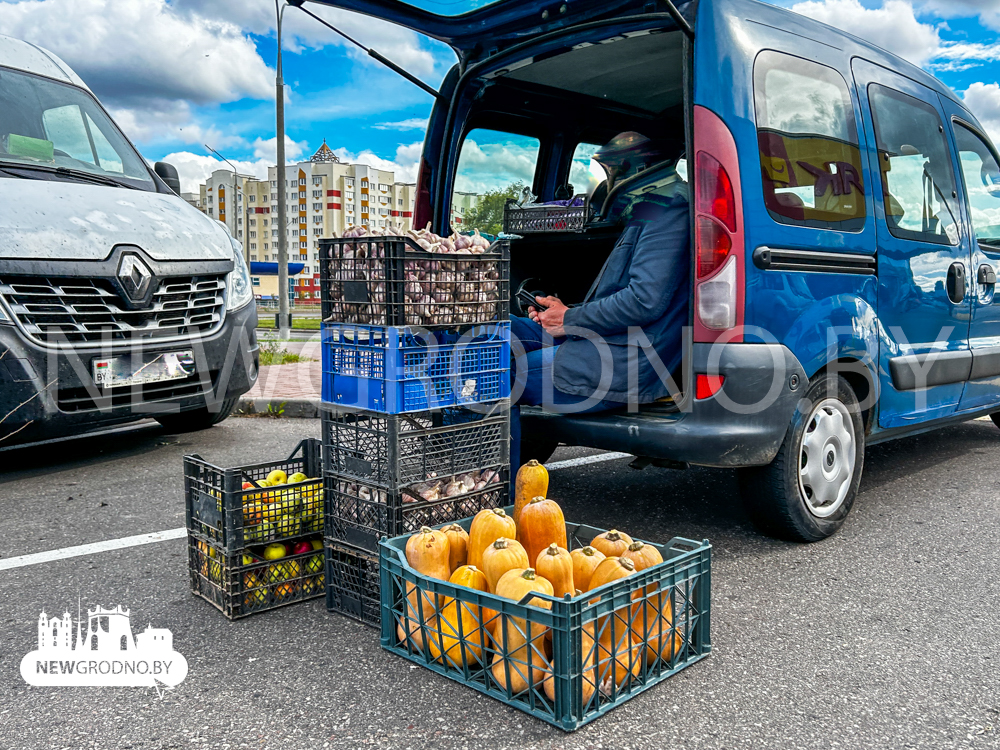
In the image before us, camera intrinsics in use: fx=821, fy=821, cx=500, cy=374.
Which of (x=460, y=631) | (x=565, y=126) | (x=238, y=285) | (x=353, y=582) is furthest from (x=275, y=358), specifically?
(x=460, y=631)

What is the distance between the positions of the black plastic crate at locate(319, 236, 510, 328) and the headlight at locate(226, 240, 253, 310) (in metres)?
2.81

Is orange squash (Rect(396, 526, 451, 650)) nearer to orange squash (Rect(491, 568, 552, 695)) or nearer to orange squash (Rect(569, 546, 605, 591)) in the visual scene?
orange squash (Rect(491, 568, 552, 695))

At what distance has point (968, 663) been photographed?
8.43 feet

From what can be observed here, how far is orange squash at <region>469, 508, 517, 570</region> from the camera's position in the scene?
2658 millimetres

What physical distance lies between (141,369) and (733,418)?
351 cm

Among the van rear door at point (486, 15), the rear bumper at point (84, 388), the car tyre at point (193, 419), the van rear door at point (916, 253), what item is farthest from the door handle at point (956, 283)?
the car tyre at point (193, 419)

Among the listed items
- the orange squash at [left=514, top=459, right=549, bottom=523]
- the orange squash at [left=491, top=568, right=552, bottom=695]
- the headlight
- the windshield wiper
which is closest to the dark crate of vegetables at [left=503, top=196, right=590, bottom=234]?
the orange squash at [left=514, top=459, right=549, bottom=523]

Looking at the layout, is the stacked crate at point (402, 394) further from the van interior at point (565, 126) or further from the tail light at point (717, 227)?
the van interior at point (565, 126)

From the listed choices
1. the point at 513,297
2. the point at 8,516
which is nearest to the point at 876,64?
the point at 513,297

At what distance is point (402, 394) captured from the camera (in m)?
2.72

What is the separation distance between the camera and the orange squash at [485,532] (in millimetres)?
2658

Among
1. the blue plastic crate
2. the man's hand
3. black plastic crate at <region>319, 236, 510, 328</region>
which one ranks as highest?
black plastic crate at <region>319, 236, 510, 328</region>

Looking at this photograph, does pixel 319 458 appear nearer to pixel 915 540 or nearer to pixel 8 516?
pixel 8 516

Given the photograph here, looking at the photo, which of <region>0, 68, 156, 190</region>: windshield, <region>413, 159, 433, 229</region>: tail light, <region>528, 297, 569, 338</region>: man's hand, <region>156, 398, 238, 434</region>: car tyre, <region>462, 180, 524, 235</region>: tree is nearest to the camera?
<region>528, 297, 569, 338</region>: man's hand
